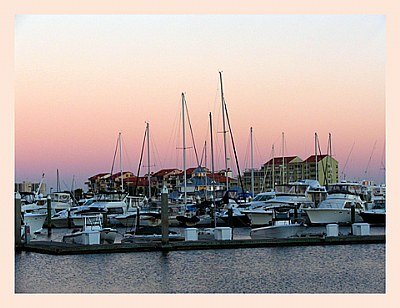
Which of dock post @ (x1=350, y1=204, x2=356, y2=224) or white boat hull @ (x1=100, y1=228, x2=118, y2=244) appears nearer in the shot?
white boat hull @ (x1=100, y1=228, x2=118, y2=244)

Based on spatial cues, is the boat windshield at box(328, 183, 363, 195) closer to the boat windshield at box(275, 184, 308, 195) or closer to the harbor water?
the boat windshield at box(275, 184, 308, 195)

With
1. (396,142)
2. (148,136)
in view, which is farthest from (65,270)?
(148,136)

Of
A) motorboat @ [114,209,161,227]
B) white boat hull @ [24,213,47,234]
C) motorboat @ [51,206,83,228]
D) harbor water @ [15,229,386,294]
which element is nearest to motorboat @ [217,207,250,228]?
motorboat @ [114,209,161,227]

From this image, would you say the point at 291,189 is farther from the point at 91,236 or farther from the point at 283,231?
the point at 91,236

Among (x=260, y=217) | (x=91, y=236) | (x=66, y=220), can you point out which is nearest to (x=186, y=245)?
(x=91, y=236)

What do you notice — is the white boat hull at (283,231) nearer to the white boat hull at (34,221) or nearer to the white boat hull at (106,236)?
the white boat hull at (106,236)

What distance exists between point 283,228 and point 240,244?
339cm

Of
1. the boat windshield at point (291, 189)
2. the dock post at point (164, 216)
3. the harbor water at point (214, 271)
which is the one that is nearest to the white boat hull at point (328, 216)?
the boat windshield at point (291, 189)

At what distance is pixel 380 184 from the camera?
46688mm

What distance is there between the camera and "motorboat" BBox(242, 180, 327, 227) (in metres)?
33.4

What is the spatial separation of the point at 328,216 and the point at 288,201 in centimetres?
271

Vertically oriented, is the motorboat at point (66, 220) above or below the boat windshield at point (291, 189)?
below

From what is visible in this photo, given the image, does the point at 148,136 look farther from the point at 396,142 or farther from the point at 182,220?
the point at 396,142

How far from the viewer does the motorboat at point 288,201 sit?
33.4 metres
